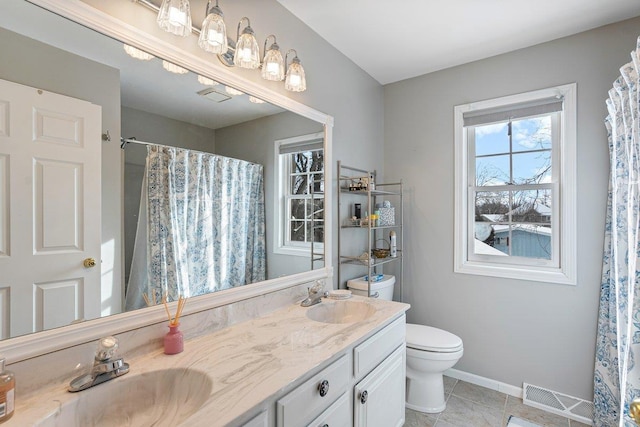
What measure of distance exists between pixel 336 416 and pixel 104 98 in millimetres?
1404

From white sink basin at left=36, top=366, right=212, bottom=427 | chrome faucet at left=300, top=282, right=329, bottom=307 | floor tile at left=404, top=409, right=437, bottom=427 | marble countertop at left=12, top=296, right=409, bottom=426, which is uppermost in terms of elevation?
chrome faucet at left=300, top=282, right=329, bottom=307

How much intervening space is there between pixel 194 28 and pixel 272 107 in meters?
0.50

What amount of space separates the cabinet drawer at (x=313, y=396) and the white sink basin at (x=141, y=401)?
0.78 ft

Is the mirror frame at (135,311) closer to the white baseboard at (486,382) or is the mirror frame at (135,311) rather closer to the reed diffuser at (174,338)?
the reed diffuser at (174,338)

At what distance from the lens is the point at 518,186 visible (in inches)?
89.3

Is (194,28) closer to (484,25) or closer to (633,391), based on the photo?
(484,25)

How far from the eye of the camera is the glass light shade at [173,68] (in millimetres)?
1184

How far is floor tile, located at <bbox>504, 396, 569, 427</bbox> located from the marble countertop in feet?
4.23

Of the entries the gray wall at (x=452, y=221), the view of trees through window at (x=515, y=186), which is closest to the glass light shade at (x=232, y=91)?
the gray wall at (x=452, y=221)

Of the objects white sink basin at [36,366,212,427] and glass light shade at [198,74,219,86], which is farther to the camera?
glass light shade at [198,74,219,86]

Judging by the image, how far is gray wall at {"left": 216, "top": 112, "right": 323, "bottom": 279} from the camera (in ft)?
4.74

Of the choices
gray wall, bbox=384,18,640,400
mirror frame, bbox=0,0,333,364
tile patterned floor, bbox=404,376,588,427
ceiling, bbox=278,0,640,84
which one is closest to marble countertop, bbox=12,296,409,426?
mirror frame, bbox=0,0,333,364

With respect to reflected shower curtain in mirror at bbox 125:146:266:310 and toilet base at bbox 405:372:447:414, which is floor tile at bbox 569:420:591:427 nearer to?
toilet base at bbox 405:372:447:414

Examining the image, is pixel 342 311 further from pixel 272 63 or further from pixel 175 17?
pixel 175 17
